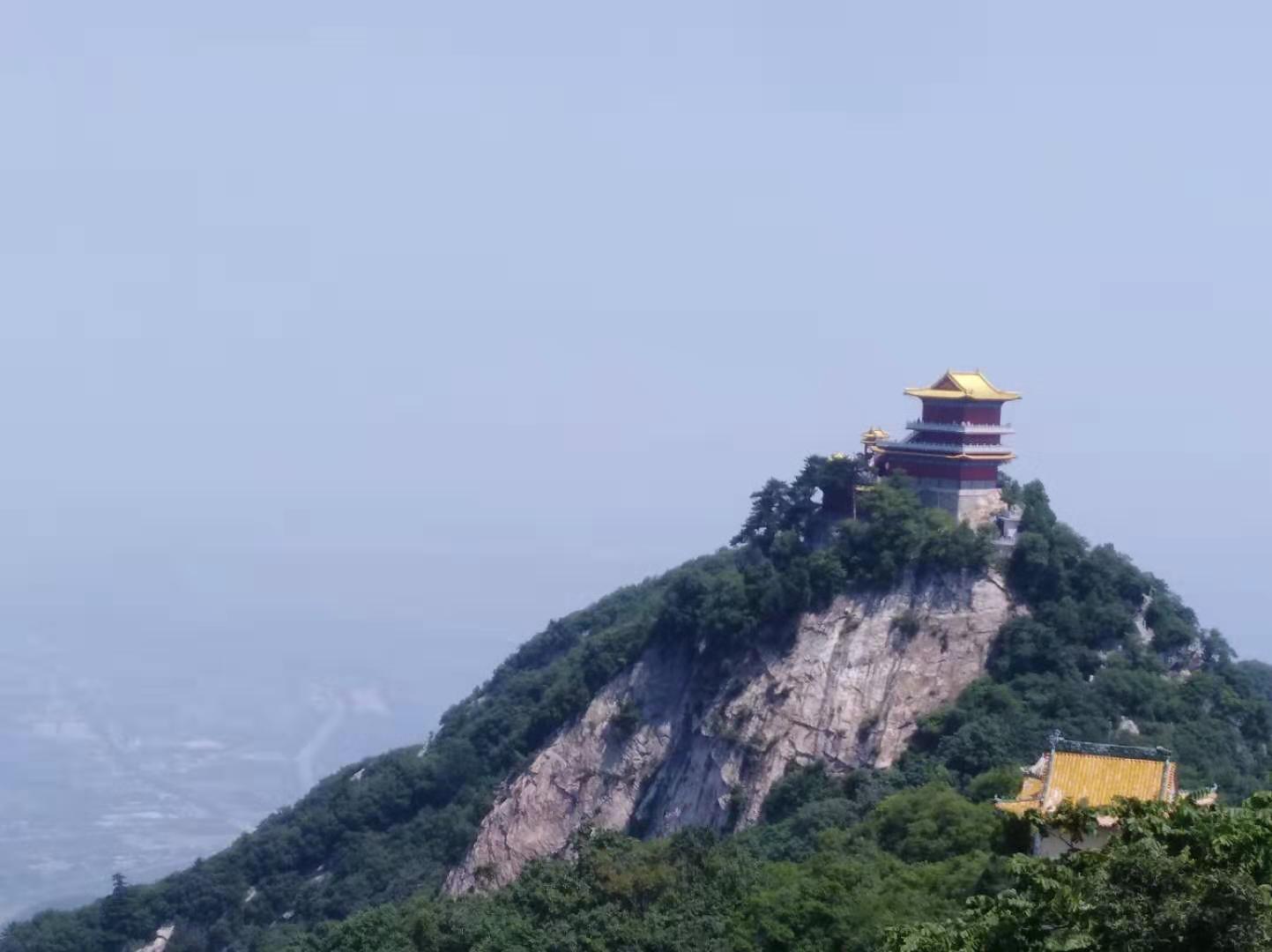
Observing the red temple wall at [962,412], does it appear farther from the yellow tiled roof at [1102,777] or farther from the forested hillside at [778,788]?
the yellow tiled roof at [1102,777]

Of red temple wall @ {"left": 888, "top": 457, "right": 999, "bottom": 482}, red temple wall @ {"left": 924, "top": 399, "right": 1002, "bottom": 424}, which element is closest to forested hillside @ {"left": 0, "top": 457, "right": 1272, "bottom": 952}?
red temple wall @ {"left": 888, "top": 457, "right": 999, "bottom": 482}

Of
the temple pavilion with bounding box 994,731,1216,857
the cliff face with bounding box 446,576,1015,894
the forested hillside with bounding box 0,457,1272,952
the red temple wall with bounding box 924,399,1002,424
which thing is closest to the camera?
the temple pavilion with bounding box 994,731,1216,857

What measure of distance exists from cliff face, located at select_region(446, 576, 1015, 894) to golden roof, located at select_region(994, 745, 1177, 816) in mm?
12940

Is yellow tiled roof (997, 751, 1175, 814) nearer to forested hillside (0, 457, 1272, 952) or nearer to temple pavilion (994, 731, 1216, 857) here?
temple pavilion (994, 731, 1216, 857)

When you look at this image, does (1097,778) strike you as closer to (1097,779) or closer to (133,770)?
(1097,779)

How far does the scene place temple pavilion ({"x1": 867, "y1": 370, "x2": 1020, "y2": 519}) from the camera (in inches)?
1566

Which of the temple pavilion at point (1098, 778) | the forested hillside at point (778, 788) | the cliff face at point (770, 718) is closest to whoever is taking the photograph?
the temple pavilion at point (1098, 778)

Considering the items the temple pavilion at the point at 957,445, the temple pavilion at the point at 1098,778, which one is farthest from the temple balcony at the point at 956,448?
the temple pavilion at the point at 1098,778

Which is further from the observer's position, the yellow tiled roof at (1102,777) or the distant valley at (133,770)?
the distant valley at (133,770)

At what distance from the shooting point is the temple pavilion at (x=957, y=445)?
131 ft

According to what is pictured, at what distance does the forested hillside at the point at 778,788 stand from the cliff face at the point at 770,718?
1.89 feet

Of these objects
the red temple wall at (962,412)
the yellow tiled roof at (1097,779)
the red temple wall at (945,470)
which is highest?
→ the red temple wall at (962,412)

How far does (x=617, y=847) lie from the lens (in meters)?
30.1

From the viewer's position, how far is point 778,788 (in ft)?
124
